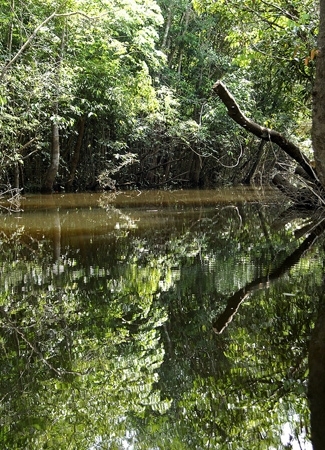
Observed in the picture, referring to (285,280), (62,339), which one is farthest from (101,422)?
(285,280)

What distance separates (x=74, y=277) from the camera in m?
4.70

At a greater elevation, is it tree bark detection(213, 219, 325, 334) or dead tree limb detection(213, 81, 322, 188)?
dead tree limb detection(213, 81, 322, 188)

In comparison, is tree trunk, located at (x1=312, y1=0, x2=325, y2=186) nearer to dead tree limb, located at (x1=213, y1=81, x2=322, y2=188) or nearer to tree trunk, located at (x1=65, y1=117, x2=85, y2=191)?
dead tree limb, located at (x1=213, y1=81, x2=322, y2=188)

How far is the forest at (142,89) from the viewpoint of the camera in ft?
32.3

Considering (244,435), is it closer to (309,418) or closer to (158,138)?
(309,418)

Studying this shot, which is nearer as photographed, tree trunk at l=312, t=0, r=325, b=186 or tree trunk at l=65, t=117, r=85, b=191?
tree trunk at l=312, t=0, r=325, b=186

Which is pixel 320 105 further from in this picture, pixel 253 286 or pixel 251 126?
pixel 251 126

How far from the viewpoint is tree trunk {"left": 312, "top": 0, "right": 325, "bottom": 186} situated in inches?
128

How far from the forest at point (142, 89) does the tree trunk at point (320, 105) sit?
4.63 meters

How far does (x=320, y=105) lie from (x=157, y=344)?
1.67m

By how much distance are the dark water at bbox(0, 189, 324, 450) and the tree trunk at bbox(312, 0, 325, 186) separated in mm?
958

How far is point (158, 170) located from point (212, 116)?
3417mm

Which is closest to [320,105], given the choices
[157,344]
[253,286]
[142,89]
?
[253,286]

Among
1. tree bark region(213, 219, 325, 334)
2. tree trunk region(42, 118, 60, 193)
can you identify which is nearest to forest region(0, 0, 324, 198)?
tree trunk region(42, 118, 60, 193)
